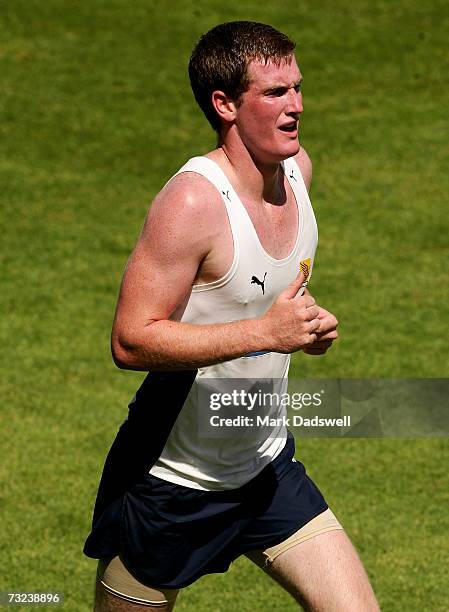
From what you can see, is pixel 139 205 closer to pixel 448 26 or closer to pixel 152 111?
pixel 152 111

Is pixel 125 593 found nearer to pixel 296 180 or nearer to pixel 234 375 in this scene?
pixel 234 375

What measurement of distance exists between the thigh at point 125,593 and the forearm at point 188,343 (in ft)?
2.49

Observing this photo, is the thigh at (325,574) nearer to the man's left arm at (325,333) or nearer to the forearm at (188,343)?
the man's left arm at (325,333)

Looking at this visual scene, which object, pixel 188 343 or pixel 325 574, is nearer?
pixel 188 343

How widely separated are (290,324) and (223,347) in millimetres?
202

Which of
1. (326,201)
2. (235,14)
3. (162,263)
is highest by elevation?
(162,263)

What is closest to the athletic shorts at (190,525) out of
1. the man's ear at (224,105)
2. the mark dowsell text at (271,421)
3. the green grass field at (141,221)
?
the mark dowsell text at (271,421)

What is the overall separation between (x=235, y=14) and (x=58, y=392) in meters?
7.32

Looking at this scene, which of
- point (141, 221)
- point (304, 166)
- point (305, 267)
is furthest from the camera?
point (141, 221)

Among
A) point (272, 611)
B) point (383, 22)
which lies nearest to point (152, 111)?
point (383, 22)

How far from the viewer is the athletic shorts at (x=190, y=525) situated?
4105 millimetres

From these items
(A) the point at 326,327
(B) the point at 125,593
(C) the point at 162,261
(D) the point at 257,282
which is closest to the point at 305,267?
(D) the point at 257,282

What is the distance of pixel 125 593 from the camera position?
415 cm

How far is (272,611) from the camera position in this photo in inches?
218
